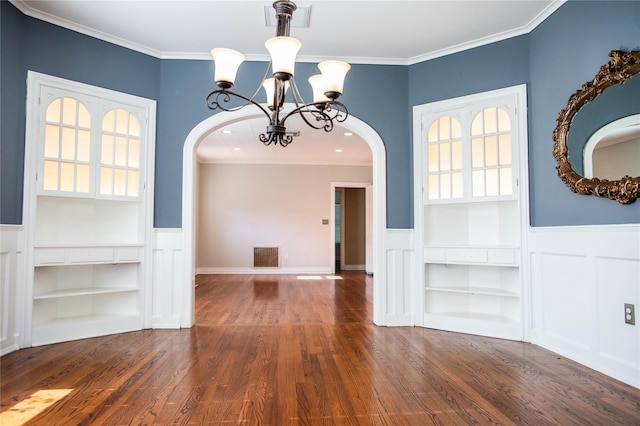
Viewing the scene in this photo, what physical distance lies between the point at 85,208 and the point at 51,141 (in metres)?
0.76

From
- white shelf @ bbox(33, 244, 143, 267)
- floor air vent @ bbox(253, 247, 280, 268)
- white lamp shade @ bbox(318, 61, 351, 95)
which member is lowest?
floor air vent @ bbox(253, 247, 280, 268)

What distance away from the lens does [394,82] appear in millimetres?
4398

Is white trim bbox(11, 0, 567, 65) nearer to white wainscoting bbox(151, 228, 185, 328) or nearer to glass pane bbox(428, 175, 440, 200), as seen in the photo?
glass pane bbox(428, 175, 440, 200)

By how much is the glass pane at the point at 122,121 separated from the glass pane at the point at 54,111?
498 mm

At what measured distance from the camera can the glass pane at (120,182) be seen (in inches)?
154

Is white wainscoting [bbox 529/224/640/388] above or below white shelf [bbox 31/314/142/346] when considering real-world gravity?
above

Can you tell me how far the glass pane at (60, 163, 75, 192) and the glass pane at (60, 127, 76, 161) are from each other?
0.24ft

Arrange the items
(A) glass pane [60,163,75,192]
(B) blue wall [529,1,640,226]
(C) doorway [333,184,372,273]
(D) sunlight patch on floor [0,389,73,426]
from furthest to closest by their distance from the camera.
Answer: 1. (C) doorway [333,184,372,273]
2. (A) glass pane [60,163,75,192]
3. (B) blue wall [529,1,640,226]
4. (D) sunlight patch on floor [0,389,73,426]

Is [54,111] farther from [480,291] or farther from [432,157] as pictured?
[480,291]

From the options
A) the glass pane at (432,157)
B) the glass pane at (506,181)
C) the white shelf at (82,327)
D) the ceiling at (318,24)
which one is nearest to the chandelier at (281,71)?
the ceiling at (318,24)

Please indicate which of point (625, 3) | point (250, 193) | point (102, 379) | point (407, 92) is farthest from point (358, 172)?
point (102, 379)

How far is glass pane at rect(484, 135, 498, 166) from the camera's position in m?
3.89

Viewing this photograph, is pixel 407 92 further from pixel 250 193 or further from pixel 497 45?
pixel 250 193

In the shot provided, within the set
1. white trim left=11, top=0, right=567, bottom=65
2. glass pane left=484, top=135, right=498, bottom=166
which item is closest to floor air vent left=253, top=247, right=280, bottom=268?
white trim left=11, top=0, right=567, bottom=65
